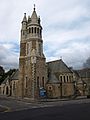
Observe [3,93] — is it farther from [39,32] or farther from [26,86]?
[39,32]

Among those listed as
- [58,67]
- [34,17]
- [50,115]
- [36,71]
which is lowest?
[50,115]

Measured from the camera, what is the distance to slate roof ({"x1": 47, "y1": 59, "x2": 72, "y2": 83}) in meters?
66.9

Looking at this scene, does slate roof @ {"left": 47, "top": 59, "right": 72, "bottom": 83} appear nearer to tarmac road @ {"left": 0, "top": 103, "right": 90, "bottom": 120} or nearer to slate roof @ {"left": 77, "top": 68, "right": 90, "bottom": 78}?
slate roof @ {"left": 77, "top": 68, "right": 90, "bottom": 78}

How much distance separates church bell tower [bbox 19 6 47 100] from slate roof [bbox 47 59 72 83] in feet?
11.8

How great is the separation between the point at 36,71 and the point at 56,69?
981cm

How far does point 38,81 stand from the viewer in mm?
61938

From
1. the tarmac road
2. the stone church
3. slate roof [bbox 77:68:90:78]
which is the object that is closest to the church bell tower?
the stone church

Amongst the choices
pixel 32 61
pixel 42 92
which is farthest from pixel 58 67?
pixel 42 92

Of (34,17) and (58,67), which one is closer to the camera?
(34,17)

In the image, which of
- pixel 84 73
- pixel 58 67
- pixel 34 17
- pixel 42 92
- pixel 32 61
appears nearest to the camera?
pixel 42 92

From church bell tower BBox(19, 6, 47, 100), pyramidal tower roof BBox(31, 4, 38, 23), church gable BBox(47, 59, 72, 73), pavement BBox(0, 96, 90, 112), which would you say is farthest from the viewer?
church gable BBox(47, 59, 72, 73)

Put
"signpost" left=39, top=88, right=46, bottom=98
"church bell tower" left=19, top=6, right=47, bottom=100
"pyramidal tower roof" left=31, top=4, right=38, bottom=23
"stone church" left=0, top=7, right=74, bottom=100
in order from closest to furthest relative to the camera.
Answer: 1. "signpost" left=39, top=88, right=46, bottom=98
2. "church bell tower" left=19, top=6, right=47, bottom=100
3. "stone church" left=0, top=7, right=74, bottom=100
4. "pyramidal tower roof" left=31, top=4, right=38, bottom=23

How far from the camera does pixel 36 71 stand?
6153cm

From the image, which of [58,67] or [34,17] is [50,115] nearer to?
[34,17]
